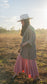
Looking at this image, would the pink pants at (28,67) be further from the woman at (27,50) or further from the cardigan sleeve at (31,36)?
the cardigan sleeve at (31,36)

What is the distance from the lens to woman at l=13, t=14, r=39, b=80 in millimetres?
4945

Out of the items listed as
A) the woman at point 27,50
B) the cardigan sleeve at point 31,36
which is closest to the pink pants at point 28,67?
the woman at point 27,50

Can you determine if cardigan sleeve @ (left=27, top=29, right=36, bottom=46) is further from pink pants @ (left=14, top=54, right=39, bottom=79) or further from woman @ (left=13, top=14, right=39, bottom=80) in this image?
pink pants @ (left=14, top=54, right=39, bottom=79)

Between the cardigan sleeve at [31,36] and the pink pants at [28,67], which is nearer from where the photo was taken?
the cardigan sleeve at [31,36]

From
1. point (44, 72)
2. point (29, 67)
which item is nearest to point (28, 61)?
point (29, 67)

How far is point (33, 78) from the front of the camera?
207 inches

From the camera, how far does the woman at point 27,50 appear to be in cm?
495

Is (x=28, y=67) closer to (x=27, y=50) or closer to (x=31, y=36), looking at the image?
(x=27, y=50)

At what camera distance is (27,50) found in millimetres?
5098

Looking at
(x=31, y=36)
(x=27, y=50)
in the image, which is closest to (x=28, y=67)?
(x=27, y=50)

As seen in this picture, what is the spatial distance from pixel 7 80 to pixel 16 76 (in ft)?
1.05

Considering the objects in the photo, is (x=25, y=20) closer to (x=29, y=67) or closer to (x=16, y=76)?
(x=29, y=67)

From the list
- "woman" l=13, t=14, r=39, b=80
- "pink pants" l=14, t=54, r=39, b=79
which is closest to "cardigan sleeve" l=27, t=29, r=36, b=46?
"woman" l=13, t=14, r=39, b=80

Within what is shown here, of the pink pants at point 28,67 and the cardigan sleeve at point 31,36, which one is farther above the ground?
the cardigan sleeve at point 31,36
